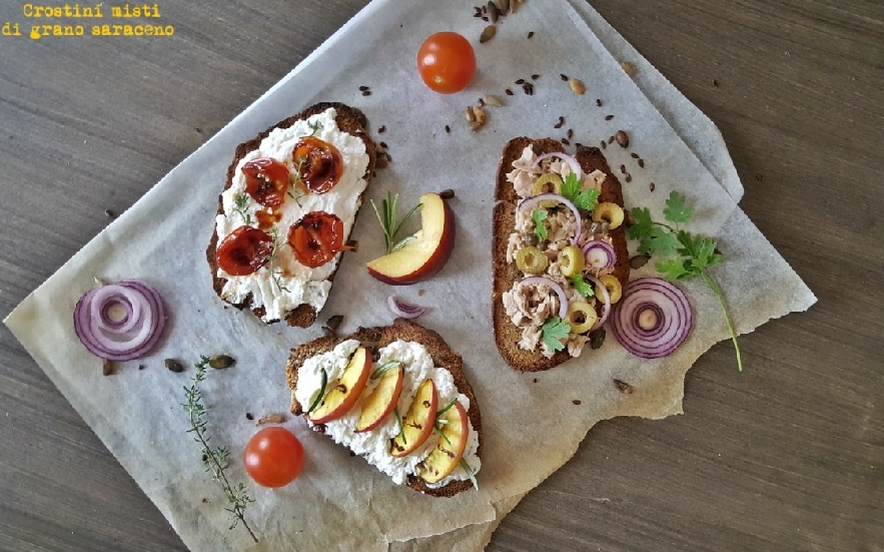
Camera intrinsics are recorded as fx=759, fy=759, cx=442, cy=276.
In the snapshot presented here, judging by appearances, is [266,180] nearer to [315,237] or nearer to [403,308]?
[315,237]

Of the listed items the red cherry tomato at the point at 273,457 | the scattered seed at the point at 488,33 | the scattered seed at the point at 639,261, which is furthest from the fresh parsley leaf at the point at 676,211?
the red cherry tomato at the point at 273,457

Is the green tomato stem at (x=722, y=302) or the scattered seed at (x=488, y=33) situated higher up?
the scattered seed at (x=488, y=33)

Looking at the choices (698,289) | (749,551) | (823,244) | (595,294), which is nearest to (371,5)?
(595,294)

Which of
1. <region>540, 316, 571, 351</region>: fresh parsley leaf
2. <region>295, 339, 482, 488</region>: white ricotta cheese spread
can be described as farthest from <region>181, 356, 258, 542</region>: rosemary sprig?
<region>540, 316, 571, 351</region>: fresh parsley leaf

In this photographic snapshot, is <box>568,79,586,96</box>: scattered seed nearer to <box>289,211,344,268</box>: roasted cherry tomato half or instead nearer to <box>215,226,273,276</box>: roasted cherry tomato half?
<box>289,211,344,268</box>: roasted cherry tomato half

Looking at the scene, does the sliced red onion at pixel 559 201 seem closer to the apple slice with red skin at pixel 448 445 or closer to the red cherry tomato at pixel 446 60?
the red cherry tomato at pixel 446 60

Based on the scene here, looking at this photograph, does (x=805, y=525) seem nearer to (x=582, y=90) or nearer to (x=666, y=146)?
(x=666, y=146)

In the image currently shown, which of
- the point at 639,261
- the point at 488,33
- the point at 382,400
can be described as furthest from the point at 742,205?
the point at 382,400
